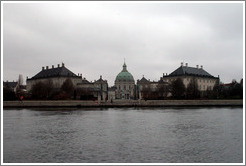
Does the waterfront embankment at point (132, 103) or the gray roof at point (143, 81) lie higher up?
the gray roof at point (143, 81)

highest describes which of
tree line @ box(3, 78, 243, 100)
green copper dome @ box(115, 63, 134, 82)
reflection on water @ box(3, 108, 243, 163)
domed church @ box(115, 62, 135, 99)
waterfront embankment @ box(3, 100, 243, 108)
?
Result: green copper dome @ box(115, 63, 134, 82)

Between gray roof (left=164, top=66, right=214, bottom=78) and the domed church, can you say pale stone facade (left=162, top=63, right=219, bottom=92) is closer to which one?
gray roof (left=164, top=66, right=214, bottom=78)

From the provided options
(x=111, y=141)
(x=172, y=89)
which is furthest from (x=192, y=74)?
(x=111, y=141)

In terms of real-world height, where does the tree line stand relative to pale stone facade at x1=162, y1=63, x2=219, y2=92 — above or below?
below

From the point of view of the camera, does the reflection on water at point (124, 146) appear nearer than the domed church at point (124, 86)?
Yes

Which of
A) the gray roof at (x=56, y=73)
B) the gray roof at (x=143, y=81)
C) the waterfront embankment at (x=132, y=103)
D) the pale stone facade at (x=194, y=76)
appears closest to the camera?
the waterfront embankment at (x=132, y=103)

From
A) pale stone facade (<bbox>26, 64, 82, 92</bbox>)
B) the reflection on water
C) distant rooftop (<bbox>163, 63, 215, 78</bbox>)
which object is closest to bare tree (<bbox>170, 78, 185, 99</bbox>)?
distant rooftop (<bbox>163, 63, 215, 78</bbox>)

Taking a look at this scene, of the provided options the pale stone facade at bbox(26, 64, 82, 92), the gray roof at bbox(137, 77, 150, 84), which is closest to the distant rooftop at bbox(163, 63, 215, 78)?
the gray roof at bbox(137, 77, 150, 84)

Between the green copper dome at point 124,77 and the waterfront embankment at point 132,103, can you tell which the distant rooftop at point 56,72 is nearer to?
the green copper dome at point 124,77

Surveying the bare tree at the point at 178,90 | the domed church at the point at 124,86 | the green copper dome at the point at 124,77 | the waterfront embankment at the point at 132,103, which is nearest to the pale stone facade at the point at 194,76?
the domed church at the point at 124,86

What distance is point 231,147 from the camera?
20.6 metres

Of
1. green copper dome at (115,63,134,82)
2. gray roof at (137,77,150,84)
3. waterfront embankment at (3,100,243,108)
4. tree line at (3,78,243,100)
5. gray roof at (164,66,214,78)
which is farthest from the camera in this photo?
green copper dome at (115,63,134,82)

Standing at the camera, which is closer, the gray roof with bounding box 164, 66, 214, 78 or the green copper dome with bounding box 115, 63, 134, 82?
the gray roof with bounding box 164, 66, 214, 78

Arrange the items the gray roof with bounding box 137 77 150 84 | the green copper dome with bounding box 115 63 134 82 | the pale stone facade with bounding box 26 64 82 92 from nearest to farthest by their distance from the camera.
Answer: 1. the pale stone facade with bounding box 26 64 82 92
2. the gray roof with bounding box 137 77 150 84
3. the green copper dome with bounding box 115 63 134 82
